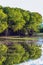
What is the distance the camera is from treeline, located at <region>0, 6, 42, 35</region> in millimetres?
19234

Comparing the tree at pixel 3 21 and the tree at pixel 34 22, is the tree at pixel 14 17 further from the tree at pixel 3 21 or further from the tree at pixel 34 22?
the tree at pixel 34 22

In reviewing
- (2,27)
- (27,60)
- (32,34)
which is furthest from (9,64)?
(32,34)

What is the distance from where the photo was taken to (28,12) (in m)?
19.9

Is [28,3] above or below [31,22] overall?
above

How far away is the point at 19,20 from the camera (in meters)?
19.7

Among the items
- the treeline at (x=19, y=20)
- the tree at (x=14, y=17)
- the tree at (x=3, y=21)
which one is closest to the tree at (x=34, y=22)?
the treeline at (x=19, y=20)

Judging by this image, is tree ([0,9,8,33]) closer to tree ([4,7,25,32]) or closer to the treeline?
the treeline

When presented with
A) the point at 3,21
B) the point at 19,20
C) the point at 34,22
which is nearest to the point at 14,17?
the point at 19,20

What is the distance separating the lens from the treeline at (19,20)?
63.1 feet

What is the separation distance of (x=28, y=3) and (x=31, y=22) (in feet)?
4.53

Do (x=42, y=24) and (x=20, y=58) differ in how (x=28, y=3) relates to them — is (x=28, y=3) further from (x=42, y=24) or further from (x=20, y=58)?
(x=20, y=58)

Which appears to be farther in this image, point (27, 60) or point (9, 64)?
point (27, 60)

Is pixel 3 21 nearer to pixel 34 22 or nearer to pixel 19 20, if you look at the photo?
pixel 19 20

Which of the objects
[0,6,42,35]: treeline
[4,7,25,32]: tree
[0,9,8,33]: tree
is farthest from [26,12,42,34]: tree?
[0,9,8,33]: tree
